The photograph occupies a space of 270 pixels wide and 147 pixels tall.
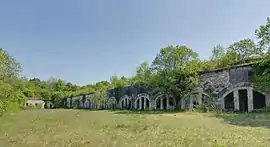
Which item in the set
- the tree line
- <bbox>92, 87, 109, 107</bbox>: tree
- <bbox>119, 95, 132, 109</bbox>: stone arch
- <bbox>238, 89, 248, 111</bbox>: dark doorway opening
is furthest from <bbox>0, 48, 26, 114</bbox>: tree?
<bbox>238, 89, 248, 111</bbox>: dark doorway opening

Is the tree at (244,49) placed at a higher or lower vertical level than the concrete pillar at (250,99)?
higher

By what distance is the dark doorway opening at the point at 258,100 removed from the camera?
1115 centimetres

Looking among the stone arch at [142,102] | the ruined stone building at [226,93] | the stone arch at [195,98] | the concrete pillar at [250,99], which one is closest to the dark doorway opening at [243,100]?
the ruined stone building at [226,93]

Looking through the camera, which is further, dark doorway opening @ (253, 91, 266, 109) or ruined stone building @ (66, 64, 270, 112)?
ruined stone building @ (66, 64, 270, 112)

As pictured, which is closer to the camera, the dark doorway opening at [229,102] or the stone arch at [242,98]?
the stone arch at [242,98]

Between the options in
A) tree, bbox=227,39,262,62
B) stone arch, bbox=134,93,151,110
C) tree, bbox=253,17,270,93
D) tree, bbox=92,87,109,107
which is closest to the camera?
tree, bbox=253,17,270,93

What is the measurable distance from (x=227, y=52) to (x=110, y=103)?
14.9 m

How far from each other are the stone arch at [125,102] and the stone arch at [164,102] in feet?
16.6

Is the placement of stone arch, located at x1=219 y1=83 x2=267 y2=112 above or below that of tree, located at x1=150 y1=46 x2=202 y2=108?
below

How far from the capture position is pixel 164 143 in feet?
14.0

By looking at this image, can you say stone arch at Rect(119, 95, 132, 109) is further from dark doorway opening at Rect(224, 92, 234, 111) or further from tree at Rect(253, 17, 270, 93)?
tree at Rect(253, 17, 270, 93)

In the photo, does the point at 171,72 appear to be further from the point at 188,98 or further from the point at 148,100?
the point at 148,100

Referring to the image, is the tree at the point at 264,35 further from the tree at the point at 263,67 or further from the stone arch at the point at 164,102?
the stone arch at the point at 164,102

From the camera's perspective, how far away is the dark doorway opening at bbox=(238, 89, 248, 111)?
12.0 metres
